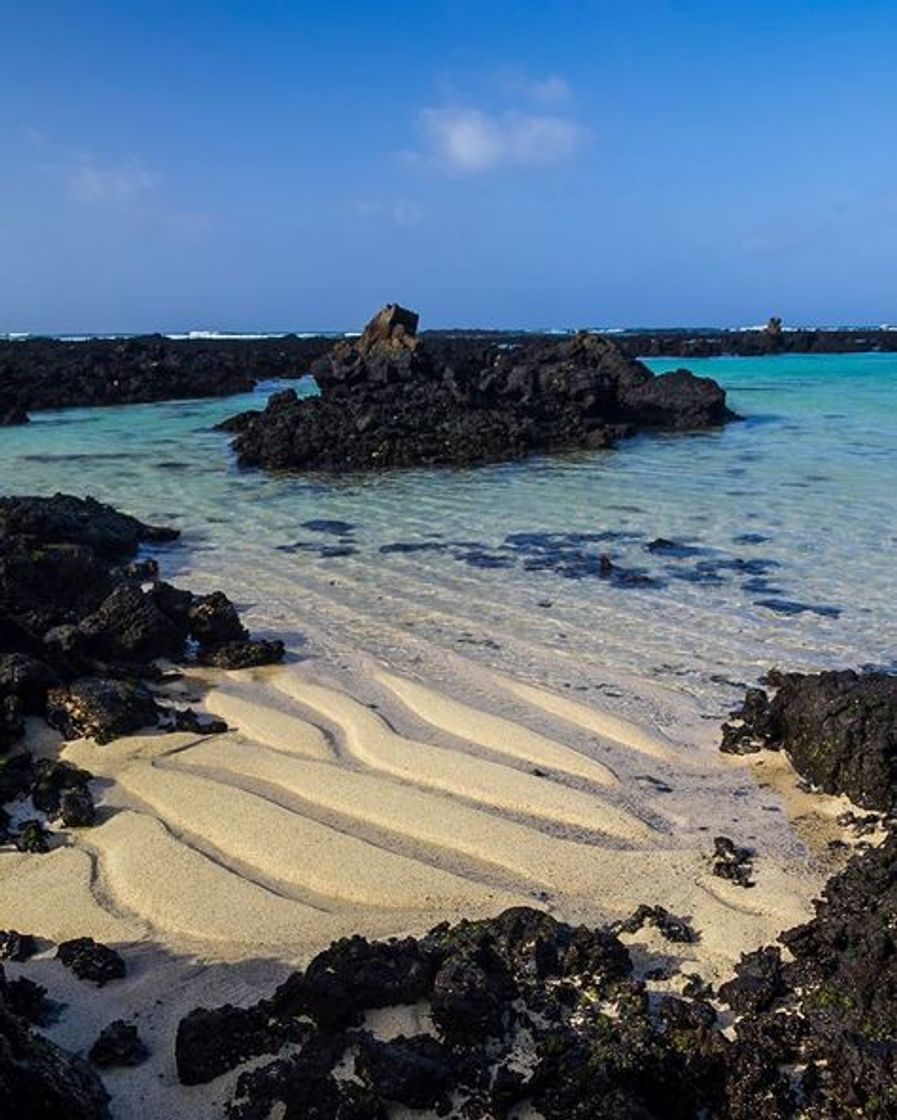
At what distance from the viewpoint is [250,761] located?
5.73 m

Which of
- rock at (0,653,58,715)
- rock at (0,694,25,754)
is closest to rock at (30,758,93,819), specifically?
rock at (0,694,25,754)

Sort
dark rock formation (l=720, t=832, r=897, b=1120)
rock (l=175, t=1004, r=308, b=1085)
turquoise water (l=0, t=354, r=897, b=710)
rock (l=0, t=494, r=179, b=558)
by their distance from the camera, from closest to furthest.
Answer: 1. dark rock formation (l=720, t=832, r=897, b=1120)
2. rock (l=175, t=1004, r=308, b=1085)
3. turquoise water (l=0, t=354, r=897, b=710)
4. rock (l=0, t=494, r=179, b=558)

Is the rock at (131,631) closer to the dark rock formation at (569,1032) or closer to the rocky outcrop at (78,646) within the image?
the rocky outcrop at (78,646)

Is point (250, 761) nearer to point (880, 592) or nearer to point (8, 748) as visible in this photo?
point (8, 748)

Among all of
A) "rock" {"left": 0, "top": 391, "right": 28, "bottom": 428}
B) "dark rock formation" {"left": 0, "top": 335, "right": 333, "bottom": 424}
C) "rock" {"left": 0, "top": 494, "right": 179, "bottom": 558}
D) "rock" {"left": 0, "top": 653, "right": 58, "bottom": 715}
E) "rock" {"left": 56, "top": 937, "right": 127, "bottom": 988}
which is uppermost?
"dark rock formation" {"left": 0, "top": 335, "right": 333, "bottom": 424}

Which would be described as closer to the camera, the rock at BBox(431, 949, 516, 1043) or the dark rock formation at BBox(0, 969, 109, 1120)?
the dark rock formation at BBox(0, 969, 109, 1120)

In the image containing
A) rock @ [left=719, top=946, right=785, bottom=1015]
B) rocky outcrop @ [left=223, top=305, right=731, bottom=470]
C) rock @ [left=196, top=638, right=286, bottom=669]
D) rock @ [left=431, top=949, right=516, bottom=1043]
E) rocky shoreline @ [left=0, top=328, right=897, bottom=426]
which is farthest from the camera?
rocky shoreline @ [left=0, top=328, right=897, bottom=426]

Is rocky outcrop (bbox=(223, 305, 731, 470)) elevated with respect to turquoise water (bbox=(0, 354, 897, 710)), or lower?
elevated

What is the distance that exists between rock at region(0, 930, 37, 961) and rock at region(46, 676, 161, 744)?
2043mm

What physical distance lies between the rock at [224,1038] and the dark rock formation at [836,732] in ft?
10.5

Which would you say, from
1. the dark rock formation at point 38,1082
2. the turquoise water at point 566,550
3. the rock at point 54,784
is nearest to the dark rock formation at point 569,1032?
the dark rock formation at point 38,1082

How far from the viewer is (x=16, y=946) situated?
150 inches

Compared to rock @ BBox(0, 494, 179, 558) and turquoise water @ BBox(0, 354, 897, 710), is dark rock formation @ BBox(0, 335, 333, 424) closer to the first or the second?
turquoise water @ BBox(0, 354, 897, 710)

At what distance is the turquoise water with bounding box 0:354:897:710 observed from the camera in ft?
26.3
